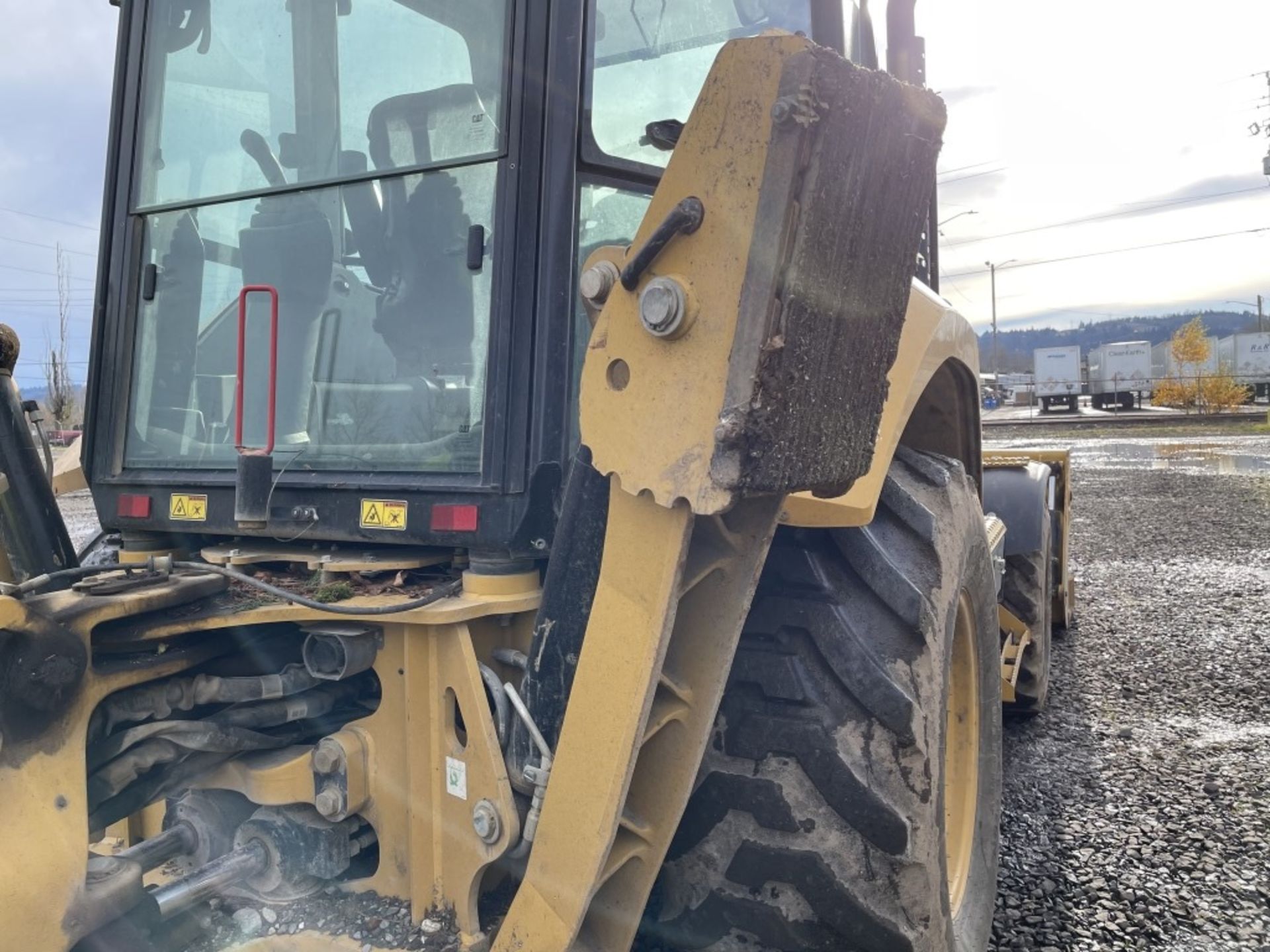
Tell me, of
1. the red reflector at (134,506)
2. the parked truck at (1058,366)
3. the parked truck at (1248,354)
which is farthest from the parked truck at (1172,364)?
the red reflector at (134,506)

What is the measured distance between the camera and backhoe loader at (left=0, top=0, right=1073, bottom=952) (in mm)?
1485

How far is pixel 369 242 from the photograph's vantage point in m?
2.15

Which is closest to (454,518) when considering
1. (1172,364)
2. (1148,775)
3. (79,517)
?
(1148,775)

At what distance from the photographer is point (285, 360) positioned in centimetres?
224

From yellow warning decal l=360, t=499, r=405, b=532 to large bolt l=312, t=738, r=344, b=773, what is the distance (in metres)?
0.46

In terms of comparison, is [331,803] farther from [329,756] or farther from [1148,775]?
[1148,775]

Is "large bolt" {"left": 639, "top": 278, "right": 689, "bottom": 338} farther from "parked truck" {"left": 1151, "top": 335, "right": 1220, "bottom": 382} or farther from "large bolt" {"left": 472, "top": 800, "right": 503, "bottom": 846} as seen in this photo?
"parked truck" {"left": 1151, "top": 335, "right": 1220, "bottom": 382}

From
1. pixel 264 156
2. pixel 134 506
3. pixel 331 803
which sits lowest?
pixel 331 803

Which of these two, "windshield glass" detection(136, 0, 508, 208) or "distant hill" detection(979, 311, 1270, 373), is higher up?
"distant hill" detection(979, 311, 1270, 373)

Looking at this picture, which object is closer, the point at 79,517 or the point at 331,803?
the point at 331,803

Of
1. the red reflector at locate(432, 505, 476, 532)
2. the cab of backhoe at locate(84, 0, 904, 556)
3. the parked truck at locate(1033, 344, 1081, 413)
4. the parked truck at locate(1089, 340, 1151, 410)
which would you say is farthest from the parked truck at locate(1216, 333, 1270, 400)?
the red reflector at locate(432, 505, 476, 532)

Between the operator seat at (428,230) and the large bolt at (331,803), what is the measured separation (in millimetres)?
890

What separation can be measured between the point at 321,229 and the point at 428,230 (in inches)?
11.6

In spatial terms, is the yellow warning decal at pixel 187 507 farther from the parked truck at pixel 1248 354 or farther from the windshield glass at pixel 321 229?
the parked truck at pixel 1248 354
